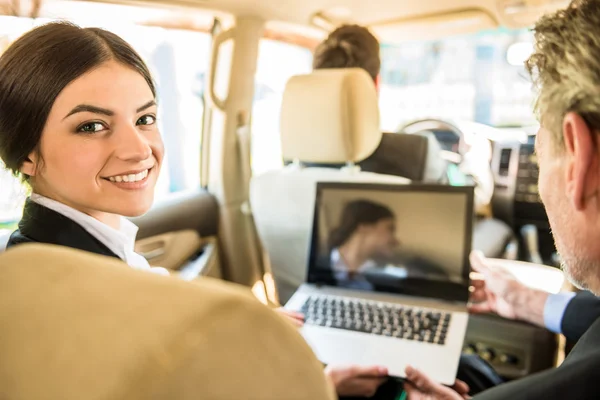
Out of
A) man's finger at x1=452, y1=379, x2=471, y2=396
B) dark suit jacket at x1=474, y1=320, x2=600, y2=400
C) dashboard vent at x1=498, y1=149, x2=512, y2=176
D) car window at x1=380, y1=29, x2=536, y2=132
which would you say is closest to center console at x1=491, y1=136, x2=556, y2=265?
dashboard vent at x1=498, y1=149, x2=512, y2=176

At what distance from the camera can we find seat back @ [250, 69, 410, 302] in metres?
1.87

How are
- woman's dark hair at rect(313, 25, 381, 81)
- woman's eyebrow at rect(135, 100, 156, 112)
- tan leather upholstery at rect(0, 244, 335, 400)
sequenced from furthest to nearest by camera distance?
woman's dark hair at rect(313, 25, 381, 81), woman's eyebrow at rect(135, 100, 156, 112), tan leather upholstery at rect(0, 244, 335, 400)

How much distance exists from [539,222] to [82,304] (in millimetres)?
3315

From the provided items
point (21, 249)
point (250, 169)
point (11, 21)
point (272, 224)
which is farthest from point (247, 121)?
point (21, 249)

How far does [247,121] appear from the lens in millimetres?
2578

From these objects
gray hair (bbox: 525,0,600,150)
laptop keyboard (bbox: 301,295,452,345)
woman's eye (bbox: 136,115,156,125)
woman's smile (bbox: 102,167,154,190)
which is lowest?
laptop keyboard (bbox: 301,295,452,345)

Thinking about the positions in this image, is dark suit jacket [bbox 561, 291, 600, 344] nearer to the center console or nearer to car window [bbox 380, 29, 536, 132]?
the center console

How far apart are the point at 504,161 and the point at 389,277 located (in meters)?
1.98

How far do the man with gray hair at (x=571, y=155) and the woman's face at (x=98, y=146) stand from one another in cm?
71

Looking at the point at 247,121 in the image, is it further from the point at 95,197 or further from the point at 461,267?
the point at 95,197

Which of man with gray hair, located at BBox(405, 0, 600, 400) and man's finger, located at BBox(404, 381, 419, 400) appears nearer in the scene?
man with gray hair, located at BBox(405, 0, 600, 400)

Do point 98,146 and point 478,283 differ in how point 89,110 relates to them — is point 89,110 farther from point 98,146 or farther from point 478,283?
point 478,283

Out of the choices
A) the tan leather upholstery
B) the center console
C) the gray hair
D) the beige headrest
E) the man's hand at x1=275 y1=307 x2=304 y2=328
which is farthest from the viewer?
the center console

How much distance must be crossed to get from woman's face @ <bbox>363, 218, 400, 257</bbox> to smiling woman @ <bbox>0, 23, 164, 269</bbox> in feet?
2.53
